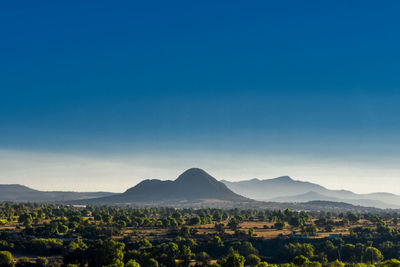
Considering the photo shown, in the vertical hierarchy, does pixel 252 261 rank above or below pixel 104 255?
below

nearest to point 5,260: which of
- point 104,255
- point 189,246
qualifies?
point 104,255

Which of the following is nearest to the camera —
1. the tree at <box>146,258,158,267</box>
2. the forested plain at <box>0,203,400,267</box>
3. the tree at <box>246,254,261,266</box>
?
the tree at <box>146,258,158,267</box>

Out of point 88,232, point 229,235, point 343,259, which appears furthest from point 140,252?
point 343,259

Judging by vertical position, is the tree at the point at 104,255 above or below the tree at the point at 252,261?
above

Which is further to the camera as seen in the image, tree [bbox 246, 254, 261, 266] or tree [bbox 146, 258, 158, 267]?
tree [bbox 246, 254, 261, 266]

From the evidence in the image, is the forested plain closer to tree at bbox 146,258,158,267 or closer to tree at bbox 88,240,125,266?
tree at bbox 88,240,125,266

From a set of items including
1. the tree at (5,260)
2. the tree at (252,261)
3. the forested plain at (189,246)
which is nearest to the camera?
the tree at (5,260)

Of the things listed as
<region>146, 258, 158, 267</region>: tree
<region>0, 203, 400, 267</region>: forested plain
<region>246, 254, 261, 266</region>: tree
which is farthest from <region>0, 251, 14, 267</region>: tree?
<region>246, 254, 261, 266</region>: tree

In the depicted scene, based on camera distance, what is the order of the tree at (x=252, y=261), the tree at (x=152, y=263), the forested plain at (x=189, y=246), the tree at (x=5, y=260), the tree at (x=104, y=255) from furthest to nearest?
the tree at (x=252, y=261) → the forested plain at (x=189, y=246) → the tree at (x=104, y=255) → the tree at (x=5, y=260) → the tree at (x=152, y=263)

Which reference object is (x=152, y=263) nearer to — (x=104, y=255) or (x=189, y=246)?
(x=104, y=255)

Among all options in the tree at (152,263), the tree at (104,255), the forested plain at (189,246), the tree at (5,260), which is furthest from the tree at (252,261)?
the tree at (5,260)

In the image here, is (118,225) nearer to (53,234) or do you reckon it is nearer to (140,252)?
(53,234)

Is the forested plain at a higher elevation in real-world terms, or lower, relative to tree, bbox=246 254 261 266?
higher

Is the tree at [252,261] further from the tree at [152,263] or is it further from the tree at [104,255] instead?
the tree at [104,255]
